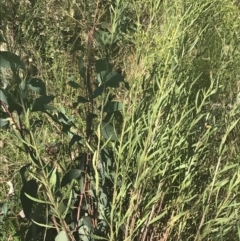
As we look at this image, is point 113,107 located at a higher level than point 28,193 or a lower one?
higher

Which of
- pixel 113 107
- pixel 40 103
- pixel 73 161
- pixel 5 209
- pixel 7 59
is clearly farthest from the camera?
pixel 5 209

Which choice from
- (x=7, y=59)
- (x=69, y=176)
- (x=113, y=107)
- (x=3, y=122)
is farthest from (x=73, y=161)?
(x=7, y=59)

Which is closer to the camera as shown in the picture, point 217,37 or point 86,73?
point 86,73

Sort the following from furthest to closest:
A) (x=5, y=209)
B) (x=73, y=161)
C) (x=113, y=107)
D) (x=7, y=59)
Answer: (x=5, y=209) → (x=73, y=161) → (x=113, y=107) → (x=7, y=59)

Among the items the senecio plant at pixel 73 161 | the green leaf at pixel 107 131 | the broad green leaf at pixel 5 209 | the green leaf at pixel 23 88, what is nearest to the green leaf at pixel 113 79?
the senecio plant at pixel 73 161

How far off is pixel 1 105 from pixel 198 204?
576 mm


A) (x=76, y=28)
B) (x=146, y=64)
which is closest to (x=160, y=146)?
(x=146, y=64)

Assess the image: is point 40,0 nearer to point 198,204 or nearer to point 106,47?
point 106,47

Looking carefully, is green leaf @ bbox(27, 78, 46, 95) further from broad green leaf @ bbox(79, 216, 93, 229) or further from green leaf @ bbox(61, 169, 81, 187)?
broad green leaf @ bbox(79, 216, 93, 229)

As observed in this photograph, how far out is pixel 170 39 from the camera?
1.37m

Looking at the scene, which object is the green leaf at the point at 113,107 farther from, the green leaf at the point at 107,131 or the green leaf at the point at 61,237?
the green leaf at the point at 61,237

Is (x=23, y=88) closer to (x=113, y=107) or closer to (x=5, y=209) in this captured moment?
(x=113, y=107)

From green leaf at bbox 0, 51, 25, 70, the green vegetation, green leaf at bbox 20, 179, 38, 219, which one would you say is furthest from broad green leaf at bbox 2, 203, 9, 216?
green leaf at bbox 0, 51, 25, 70

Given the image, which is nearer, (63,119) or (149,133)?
(149,133)
